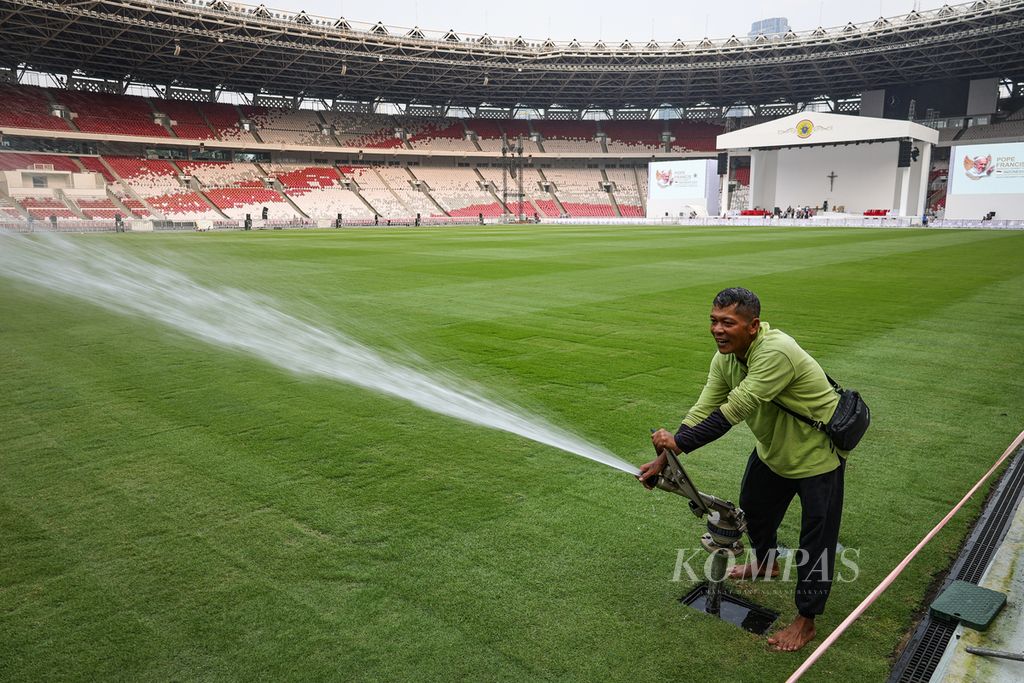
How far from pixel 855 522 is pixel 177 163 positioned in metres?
68.9

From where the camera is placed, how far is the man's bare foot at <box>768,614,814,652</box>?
3.47 metres

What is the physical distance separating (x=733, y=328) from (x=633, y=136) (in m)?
85.6

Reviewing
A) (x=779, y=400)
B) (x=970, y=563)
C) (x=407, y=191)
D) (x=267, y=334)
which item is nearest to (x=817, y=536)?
(x=779, y=400)

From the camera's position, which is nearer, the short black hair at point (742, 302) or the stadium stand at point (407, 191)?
the short black hair at point (742, 302)

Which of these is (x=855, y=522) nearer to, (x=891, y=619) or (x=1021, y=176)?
(x=891, y=619)

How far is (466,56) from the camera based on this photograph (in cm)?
6297

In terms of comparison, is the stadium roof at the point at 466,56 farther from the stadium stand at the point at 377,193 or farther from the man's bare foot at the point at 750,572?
the man's bare foot at the point at 750,572

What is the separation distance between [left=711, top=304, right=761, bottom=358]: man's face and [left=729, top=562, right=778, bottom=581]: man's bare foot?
1.54 meters

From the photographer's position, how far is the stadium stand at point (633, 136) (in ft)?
273

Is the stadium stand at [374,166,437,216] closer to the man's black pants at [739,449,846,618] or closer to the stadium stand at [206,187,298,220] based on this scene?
the stadium stand at [206,187,298,220]

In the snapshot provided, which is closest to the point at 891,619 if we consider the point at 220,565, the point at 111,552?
the point at 220,565

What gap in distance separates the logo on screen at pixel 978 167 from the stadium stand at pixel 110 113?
219 feet

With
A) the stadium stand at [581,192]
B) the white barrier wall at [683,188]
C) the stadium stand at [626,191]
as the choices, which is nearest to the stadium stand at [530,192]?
the stadium stand at [581,192]

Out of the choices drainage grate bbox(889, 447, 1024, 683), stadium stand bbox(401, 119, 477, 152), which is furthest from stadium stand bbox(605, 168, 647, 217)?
drainage grate bbox(889, 447, 1024, 683)
